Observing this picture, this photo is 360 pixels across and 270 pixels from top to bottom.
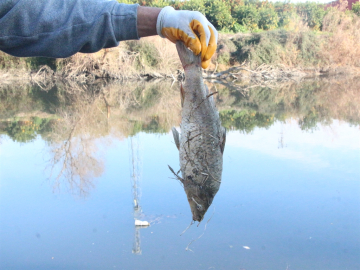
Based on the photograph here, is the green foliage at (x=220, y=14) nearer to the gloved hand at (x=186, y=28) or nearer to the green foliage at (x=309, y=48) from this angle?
the green foliage at (x=309, y=48)

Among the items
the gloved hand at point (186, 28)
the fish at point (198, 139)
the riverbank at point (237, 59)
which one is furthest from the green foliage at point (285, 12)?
the gloved hand at point (186, 28)

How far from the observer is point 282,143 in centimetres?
819

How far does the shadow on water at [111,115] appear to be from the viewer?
741 centimetres

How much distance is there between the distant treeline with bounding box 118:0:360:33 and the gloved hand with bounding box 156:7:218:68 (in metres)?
29.9

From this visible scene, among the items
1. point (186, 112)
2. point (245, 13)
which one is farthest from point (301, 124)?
point (245, 13)

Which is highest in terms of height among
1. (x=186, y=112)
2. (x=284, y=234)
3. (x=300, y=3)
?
(x=300, y=3)

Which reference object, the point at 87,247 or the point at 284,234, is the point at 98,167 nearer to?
the point at 87,247

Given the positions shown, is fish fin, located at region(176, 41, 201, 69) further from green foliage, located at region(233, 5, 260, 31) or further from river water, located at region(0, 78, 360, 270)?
green foliage, located at region(233, 5, 260, 31)

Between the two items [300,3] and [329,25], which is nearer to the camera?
[329,25]

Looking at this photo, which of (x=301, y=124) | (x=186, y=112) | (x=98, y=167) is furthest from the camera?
(x=301, y=124)

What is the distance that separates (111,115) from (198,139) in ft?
31.5

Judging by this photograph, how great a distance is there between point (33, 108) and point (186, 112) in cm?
1163

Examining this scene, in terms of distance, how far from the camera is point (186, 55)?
7.88 feet

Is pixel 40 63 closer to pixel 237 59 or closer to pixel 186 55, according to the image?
pixel 237 59
